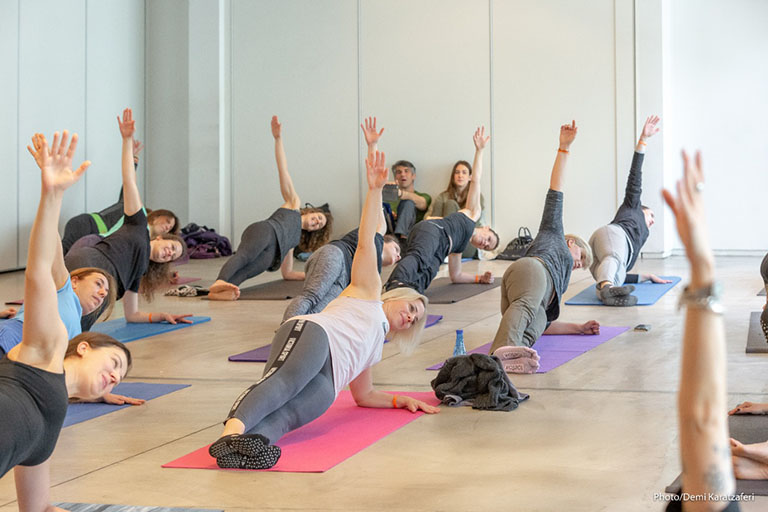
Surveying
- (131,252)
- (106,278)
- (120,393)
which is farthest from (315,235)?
(106,278)

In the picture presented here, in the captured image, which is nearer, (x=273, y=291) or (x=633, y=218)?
(x=633, y=218)

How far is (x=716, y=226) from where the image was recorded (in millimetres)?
9945

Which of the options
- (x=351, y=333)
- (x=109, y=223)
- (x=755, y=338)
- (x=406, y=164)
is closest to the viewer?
(x=351, y=333)

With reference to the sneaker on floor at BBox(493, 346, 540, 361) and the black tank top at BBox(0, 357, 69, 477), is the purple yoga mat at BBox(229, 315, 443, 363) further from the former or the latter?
the black tank top at BBox(0, 357, 69, 477)

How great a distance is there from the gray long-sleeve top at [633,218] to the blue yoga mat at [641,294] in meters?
0.29

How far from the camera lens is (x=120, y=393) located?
4.17 metres

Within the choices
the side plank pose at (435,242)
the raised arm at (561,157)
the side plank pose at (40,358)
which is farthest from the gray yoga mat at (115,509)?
the side plank pose at (435,242)

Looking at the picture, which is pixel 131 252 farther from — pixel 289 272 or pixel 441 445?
pixel 289 272

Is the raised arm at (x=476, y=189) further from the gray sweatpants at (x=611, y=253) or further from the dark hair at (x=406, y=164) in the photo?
the dark hair at (x=406, y=164)

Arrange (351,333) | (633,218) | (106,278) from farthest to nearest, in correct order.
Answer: (633,218)
(106,278)
(351,333)

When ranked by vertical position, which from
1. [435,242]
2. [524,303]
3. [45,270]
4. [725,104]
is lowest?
[524,303]

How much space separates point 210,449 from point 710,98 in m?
8.34

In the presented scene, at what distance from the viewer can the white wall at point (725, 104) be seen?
970cm

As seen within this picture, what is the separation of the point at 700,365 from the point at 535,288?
3.50 metres
